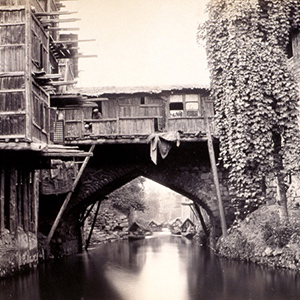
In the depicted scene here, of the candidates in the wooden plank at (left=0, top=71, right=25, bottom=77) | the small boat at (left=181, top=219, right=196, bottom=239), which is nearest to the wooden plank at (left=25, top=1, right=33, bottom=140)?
the wooden plank at (left=0, top=71, right=25, bottom=77)

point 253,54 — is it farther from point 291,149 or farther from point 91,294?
point 91,294

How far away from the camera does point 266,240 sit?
43.3ft

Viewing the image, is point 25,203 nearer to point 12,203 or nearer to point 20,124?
point 12,203

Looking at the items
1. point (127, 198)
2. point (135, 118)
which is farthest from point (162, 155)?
point (127, 198)

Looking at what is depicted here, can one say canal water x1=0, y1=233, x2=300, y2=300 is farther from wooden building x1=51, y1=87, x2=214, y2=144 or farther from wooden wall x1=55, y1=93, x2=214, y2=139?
wooden wall x1=55, y1=93, x2=214, y2=139

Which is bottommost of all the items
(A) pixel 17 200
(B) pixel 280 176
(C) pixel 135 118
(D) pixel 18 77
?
(A) pixel 17 200

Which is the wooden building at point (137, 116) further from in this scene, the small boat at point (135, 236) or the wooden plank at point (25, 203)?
the small boat at point (135, 236)

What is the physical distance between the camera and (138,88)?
1761 centimetres

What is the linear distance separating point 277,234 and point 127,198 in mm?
18423

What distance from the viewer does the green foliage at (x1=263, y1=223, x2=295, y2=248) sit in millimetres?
12508

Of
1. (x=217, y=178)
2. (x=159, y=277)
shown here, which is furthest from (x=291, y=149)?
(x=159, y=277)

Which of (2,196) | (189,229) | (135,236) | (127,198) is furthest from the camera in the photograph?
(135,236)

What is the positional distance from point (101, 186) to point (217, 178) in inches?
180

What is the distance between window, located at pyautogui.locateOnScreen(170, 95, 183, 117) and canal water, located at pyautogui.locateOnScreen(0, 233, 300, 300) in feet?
19.0
